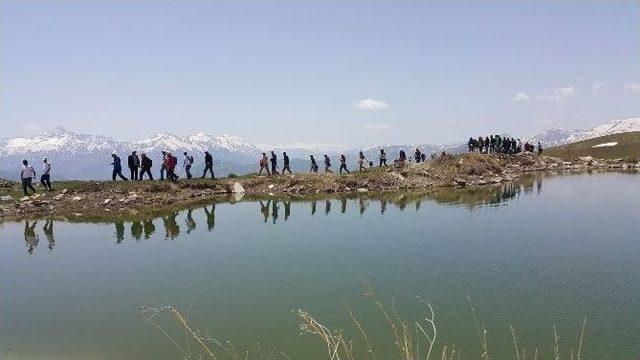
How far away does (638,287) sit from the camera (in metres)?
18.7

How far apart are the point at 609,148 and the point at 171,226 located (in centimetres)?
10982

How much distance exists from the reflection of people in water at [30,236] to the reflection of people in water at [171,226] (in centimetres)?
856

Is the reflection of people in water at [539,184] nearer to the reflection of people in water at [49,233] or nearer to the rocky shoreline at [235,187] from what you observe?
the rocky shoreline at [235,187]

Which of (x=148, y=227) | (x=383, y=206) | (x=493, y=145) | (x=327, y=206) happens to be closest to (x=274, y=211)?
(x=327, y=206)

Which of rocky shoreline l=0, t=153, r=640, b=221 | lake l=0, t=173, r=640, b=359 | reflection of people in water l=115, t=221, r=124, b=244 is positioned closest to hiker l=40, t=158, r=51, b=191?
rocky shoreline l=0, t=153, r=640, b=221

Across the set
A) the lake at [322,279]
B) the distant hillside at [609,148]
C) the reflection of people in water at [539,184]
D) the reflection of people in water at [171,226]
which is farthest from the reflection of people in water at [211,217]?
the distant hillside at [609,148]

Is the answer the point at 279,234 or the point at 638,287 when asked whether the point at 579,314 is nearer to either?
the point at 638,287

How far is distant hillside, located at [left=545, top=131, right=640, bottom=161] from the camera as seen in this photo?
10243 centimetres

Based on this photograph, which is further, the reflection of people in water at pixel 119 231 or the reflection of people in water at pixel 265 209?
the reflection of people in water at pixel 265 209

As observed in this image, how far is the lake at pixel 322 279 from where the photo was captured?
15117 millimetres

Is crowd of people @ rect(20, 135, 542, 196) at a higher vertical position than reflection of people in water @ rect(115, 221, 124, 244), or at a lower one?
higher

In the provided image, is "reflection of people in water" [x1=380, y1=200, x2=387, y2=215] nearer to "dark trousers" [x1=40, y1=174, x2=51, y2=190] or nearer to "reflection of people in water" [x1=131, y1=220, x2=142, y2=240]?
"reflection of people in water" [x1=131, y1=220, x2=142, y2=240]

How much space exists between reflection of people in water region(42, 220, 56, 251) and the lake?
21cm

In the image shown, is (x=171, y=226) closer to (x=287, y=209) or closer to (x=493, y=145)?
(x=287, y=209)
